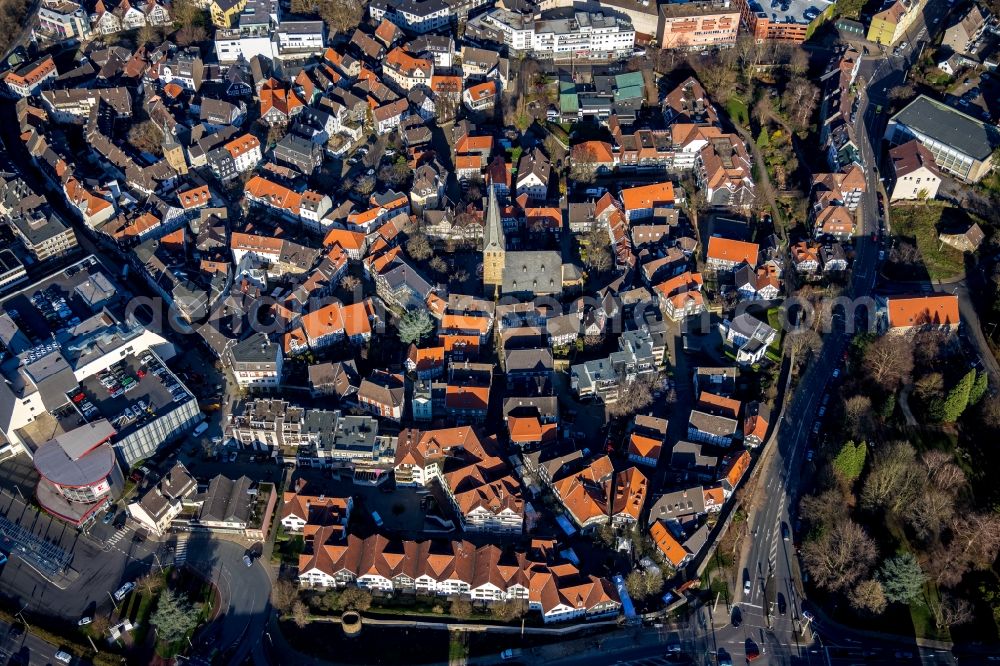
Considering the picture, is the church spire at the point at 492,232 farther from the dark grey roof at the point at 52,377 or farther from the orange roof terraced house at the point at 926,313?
the dark grey roof at the point at 52,377

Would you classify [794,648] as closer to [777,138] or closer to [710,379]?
[710,379]

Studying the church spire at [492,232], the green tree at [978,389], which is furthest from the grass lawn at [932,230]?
the church spire at [492,232]

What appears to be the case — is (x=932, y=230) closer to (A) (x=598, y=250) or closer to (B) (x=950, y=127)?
(B) (x=950, y=127)

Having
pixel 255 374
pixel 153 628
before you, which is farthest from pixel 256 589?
pixel 255 374

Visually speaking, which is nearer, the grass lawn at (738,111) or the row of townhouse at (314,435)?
the row of townhouse at (314,435)

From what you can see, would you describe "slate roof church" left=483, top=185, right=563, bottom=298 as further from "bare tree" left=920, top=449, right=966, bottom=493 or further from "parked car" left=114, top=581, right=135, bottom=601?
"parked car" left=114, top=581, right=135, bottom=601
